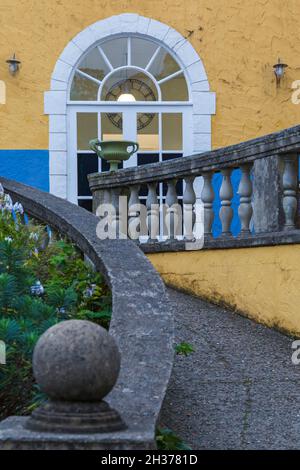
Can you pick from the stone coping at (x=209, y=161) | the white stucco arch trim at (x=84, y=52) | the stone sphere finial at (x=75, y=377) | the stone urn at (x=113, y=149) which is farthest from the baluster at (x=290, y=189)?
the white stucco arch trim at (x=84, y=52)

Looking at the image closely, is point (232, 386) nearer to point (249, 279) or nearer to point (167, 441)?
point (167, 441)

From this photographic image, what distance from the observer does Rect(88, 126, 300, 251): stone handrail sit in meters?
5.80

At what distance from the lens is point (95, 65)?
1125cm

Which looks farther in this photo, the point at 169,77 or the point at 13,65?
the point at 169,77

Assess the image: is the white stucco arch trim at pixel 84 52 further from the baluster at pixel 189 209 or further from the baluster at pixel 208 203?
the baluster at pixel 208 203

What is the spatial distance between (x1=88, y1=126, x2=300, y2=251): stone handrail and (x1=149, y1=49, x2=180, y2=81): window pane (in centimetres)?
409

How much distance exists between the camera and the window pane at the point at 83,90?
11.2 metres

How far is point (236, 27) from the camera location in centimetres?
1116

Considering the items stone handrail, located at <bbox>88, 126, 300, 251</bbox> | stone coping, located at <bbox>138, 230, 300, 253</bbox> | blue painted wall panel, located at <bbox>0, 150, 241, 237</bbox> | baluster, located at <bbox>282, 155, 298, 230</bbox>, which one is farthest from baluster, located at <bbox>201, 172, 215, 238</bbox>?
blue painted wall panel, located at <bbox>0, 150, 241, 237</bbox>

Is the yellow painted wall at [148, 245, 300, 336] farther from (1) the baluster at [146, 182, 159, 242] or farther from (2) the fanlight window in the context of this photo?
(2) the fanlight window

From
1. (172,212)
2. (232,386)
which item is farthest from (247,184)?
(232,386)

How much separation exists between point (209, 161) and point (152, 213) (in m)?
0.82
